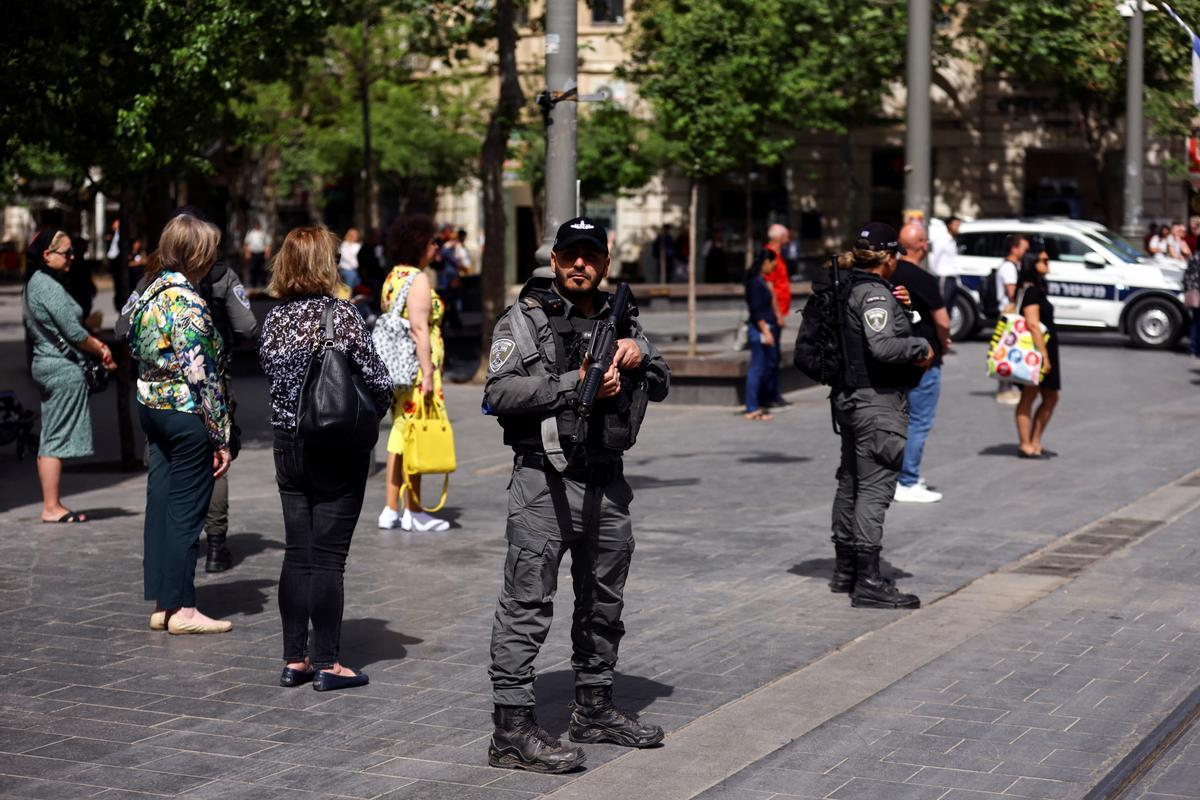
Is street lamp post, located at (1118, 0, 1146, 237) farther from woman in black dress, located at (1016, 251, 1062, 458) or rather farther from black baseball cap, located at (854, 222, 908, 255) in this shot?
black baseball cap, located at (854, 222, 908, 255)

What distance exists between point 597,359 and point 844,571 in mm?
3473

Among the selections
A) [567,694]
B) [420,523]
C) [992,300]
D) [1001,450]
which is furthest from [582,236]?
[992,300]

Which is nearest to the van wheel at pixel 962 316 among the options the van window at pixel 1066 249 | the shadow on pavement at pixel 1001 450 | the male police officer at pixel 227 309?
the van window at pixel 1066 249

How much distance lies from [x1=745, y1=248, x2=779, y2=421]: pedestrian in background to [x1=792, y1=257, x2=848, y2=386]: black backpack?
309 inches

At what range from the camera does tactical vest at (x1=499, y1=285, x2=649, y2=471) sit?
5730 mm

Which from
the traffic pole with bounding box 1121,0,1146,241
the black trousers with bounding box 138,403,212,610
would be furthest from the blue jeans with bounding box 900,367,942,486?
the traffic pole with bounding box 1121,0,1146,241

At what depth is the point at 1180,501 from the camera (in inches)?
458

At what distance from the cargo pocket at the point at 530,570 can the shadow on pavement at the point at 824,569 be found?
3499mm

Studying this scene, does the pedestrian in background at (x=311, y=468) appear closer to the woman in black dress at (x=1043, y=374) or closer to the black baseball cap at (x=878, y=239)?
the black baseball cap at (x=878, y=239)

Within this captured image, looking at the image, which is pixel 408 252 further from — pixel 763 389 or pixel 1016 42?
pixel 1016 42

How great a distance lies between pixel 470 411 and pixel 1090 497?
23.9 feet

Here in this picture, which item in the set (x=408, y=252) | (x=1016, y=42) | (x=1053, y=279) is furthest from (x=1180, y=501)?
(x=1016, y=42)

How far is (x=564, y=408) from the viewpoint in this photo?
18.7 feet

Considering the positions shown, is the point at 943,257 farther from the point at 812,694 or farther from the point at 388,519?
the point at 812,694
